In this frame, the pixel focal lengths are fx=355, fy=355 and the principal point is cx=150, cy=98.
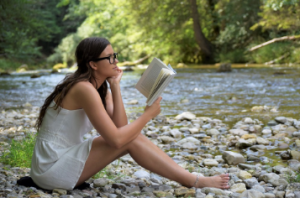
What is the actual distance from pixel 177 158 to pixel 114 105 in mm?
1155

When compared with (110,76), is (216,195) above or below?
below

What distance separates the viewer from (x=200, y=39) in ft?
65.1

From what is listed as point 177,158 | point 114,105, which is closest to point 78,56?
point 114,105

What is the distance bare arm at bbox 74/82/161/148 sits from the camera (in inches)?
90.3

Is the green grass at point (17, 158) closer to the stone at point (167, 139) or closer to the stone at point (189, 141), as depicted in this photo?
Result: the stone at point (167, 139)

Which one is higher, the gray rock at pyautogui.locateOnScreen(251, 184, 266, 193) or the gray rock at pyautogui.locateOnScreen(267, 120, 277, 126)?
the gray rock at pyautogui.locateOnScreen(251, 184, 266, 193)

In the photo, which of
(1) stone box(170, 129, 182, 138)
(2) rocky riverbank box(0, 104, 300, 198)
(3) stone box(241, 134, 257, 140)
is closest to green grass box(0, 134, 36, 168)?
(2) rocky riverbank box(0, 104, 300, 198)

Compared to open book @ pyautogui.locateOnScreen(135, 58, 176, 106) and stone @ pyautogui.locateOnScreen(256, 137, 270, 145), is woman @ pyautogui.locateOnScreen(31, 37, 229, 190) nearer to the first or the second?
open book @ pyautogui.locateOnScreen(135, 58, 176, 106)

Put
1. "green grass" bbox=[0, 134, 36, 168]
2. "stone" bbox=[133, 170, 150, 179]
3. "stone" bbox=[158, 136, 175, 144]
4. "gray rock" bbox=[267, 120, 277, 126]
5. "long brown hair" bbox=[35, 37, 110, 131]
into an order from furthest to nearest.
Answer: "gray rock" bbox=[267, 120, 277, 126]
"stone" bbox=[158, 136, 175, 144]
"green grass" bbox=[0, 134, 36, 168]
"stone" bbox=[133, 170, 150, 179]
"long brown hair" bbox=[35, 37, 110, 131]

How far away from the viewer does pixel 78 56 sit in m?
2.46

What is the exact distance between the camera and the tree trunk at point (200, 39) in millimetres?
19123

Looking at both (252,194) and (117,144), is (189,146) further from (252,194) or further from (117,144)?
(117,144)

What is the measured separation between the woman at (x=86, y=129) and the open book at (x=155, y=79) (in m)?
0.10

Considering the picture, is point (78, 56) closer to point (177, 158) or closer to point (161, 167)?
point (161, 167)
